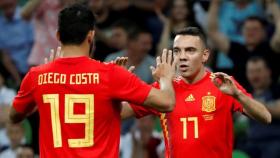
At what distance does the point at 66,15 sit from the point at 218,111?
1837mm

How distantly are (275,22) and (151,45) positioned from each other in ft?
5.70

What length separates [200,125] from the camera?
742 centimetres

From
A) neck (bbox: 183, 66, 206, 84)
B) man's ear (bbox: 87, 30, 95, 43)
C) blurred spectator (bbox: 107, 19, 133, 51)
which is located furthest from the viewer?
blurred spectator (bbox: 107, 19, 133, 51)

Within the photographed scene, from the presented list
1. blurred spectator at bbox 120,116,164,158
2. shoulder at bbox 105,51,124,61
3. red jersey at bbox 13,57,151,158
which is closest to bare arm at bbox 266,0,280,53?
blurred spectator at bbox 120,116,164,158

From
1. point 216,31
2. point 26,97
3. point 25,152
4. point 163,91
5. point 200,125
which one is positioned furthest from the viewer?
point 216,31

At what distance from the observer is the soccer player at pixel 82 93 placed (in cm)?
614

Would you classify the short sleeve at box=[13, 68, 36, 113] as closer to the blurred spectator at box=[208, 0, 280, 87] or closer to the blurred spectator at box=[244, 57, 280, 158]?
the blurred spectator at box=[244, 57, 280, 158]

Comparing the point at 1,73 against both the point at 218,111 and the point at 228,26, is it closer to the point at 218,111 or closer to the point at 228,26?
the point at 228,26

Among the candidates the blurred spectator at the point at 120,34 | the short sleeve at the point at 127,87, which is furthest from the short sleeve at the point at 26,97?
the blurred spectator at the point at 120,34

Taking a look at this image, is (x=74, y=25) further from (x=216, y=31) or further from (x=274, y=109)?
(x=216, y=31)

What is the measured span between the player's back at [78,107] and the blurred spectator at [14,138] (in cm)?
489

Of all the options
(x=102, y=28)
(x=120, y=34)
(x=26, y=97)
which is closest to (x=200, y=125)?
(x=26, y=97)

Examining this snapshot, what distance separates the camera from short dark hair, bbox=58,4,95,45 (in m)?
6.16

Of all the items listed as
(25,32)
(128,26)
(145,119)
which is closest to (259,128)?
(145,119)
